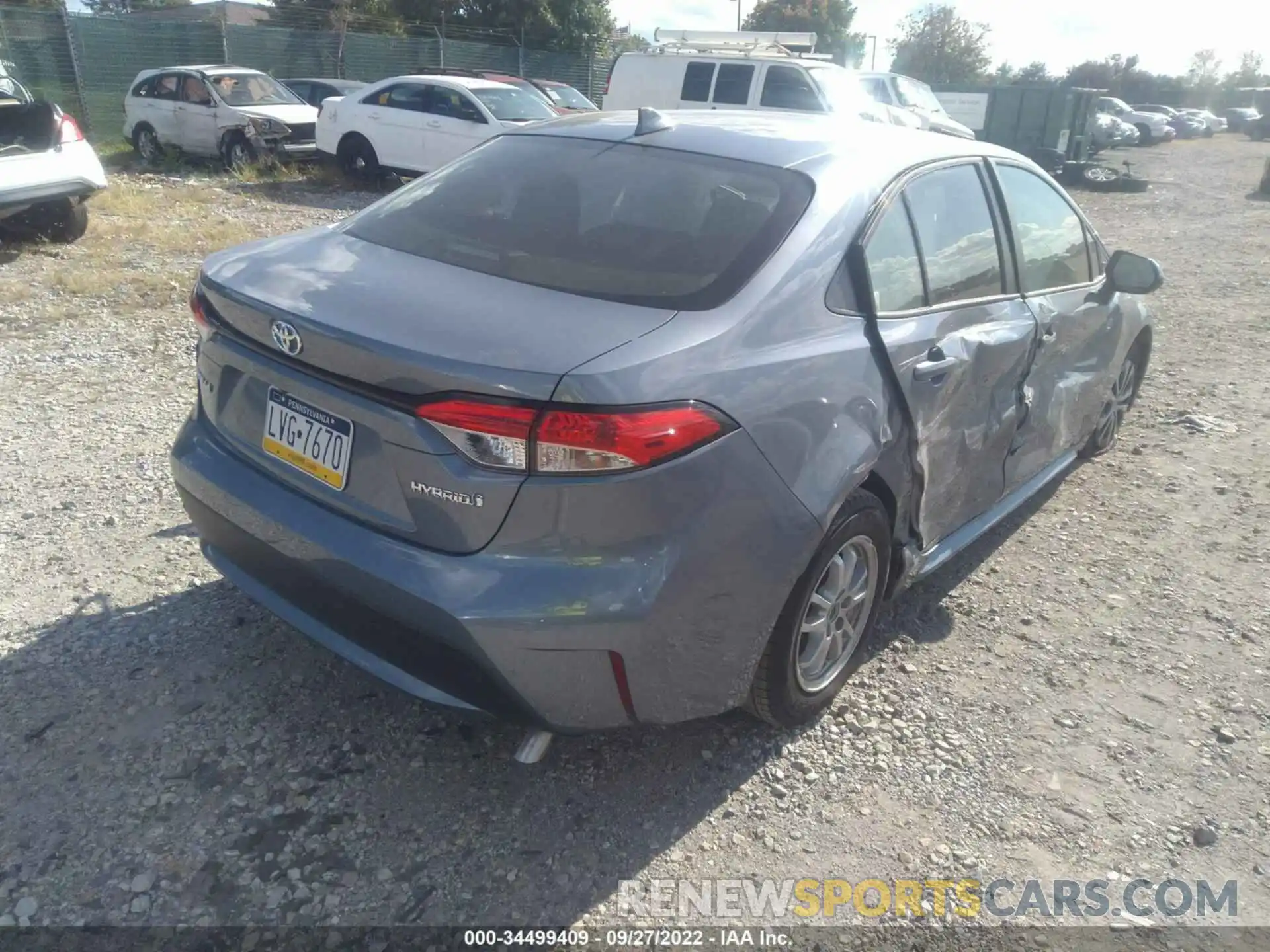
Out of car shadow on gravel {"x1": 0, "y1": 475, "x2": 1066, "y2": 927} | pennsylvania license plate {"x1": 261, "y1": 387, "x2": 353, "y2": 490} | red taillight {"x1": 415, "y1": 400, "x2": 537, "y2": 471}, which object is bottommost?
car shadow on gravel {"x1": 0, "y1": 475, "x2": 1066, "y2": 927}

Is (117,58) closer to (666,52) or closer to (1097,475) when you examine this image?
(666,52)

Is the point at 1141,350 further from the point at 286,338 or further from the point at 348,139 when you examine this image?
the point at 348,139

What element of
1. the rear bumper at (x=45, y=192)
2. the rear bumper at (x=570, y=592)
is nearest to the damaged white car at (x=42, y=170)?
the rear bumper at (x=45, y=192)

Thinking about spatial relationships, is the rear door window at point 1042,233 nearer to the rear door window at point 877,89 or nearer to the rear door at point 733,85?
the rear door at point 733,85

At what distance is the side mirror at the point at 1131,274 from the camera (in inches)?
168

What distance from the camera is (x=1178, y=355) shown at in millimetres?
7328

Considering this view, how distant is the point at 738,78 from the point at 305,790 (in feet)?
40.4

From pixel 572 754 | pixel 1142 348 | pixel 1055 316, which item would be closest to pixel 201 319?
pixel 572 754

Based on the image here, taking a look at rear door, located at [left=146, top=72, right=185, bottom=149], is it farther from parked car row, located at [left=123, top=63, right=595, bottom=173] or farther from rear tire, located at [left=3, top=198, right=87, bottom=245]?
rear tire, located at [left=3, top=198, right=87, bottom=245]

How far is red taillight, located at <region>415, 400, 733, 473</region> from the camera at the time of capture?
Answer: 6.89ft

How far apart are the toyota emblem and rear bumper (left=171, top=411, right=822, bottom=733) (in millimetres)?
355

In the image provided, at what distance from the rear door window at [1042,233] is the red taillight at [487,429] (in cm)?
228

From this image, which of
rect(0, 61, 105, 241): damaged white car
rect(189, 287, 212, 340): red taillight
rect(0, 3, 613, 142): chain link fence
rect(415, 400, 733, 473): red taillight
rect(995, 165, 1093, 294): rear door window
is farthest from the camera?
rect(0, 3, 613, 142): chain link fence

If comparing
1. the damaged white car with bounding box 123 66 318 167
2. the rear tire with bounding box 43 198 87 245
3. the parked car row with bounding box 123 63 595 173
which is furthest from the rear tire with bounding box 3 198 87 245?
the damaged white car with bounding box 123 66 318 167
